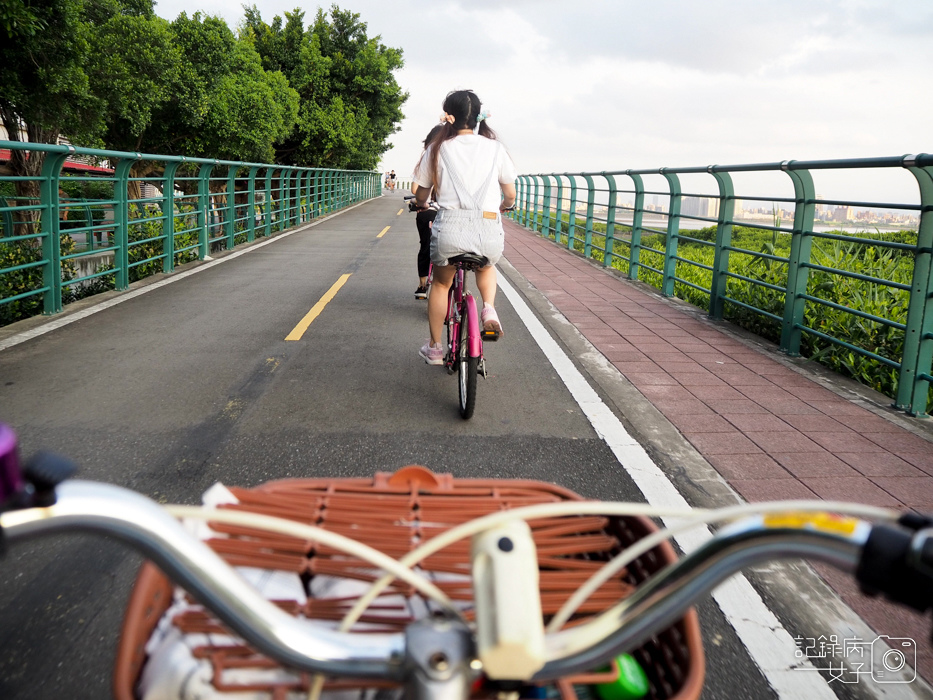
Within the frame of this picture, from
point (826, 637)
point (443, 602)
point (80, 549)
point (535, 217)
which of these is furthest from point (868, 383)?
point (535, 217)

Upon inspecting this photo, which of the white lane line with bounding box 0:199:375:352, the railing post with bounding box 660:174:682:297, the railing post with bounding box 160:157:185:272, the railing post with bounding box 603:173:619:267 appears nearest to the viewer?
the white lane line with bounding box 0:199:375:352

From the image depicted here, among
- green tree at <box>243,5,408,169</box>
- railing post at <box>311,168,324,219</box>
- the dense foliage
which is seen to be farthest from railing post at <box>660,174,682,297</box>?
green tree at <box>243,5,408,169</box>

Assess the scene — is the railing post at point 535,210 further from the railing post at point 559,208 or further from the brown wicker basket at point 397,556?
the brown wicker basket at point 397,556

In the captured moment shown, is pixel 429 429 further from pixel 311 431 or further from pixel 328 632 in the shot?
pixel 328 632

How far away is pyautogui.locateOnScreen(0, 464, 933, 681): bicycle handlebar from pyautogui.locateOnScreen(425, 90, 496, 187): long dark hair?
4.45 m

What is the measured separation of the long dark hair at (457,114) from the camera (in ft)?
16.8

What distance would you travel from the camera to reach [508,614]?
0.95 m

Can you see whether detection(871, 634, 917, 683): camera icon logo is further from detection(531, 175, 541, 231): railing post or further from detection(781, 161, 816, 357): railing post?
detection(531, 175, 541, 231): railing post

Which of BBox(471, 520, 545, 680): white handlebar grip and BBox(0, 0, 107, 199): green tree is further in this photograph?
BBox(0, 0, 107, 199): green tree

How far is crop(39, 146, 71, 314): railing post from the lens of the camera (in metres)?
7.54

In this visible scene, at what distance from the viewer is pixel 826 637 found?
9.10ft

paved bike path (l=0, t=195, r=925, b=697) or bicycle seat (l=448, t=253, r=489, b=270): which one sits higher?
bicycle seat (l=448, t=253, r=489, b=270)

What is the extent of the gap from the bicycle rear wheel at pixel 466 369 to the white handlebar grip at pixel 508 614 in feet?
12.8

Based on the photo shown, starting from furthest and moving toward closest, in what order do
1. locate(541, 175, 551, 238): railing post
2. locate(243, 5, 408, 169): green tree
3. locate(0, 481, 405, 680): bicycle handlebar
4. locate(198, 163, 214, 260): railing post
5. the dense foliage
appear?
locate(243, 5, 408, 169): green tree, locate(541, 175, 551, 238): railing post, the dense foliage, locate(198, 163, 214, 260): railing post, locate(0, 481, 405, 680): bicycle handlebar
